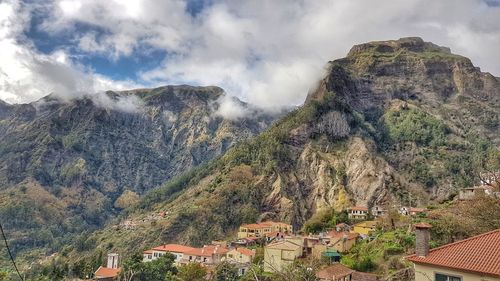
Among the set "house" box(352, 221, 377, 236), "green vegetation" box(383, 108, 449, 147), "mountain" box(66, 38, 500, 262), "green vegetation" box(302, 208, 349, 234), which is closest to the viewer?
"house" box(352, 221, 377, 236)

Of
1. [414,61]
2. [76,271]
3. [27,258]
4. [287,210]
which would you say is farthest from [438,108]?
[27,258]

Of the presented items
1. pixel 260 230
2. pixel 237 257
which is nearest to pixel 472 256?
pixel 237 257

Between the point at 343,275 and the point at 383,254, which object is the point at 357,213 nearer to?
the point at 383,254

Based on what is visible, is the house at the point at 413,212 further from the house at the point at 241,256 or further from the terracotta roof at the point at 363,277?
the terracotta roof at the point at 363,277

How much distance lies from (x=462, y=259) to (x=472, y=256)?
340 millimetres

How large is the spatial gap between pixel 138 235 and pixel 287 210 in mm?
37218

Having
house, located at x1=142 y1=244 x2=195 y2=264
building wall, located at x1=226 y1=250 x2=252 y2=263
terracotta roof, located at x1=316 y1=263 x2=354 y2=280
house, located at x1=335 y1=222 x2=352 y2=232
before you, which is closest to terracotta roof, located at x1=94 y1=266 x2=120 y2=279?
house, located at x1=142 y1=244 x2=195 y2=264

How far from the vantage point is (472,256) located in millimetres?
16125

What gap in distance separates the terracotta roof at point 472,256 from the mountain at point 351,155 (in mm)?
87867

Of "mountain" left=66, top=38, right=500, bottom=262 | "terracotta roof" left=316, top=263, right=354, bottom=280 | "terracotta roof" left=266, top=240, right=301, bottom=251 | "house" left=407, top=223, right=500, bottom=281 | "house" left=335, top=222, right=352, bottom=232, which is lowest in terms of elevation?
"terracotta roof" left=316, top=263, right=354, bottom=280

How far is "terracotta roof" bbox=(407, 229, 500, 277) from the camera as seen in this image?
1541 cm

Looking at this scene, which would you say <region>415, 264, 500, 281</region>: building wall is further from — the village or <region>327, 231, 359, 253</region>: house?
<region>327, 231, 359, 253</region>: house

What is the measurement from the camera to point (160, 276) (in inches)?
2281

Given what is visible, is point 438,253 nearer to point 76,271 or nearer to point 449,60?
point 76,271
